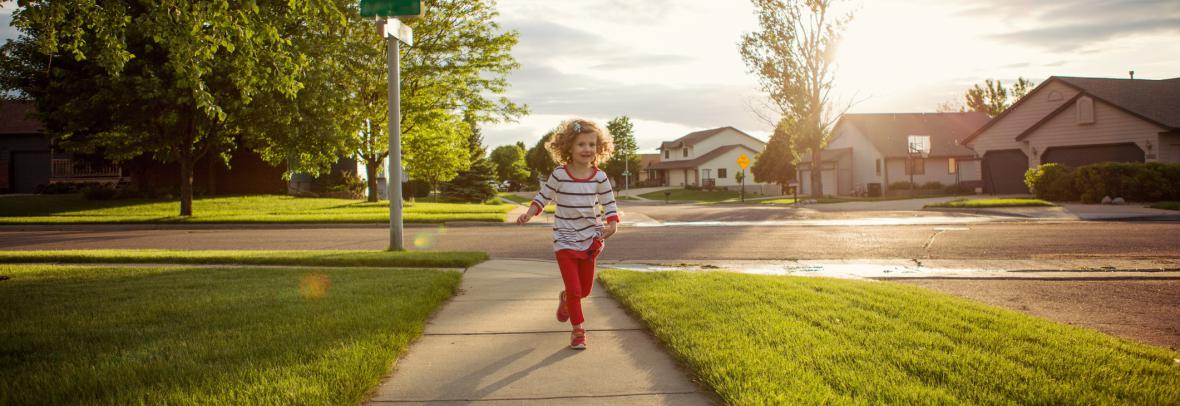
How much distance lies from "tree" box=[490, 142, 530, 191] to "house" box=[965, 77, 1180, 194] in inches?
2743

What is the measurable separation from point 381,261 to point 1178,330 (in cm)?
898

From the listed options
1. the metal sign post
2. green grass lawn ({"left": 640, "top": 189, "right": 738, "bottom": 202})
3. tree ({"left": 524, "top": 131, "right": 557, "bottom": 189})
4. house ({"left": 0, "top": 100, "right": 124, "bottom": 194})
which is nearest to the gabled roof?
green grass lawn ({"left": 640, "top": 189, "right": 738, "bottom": 202})

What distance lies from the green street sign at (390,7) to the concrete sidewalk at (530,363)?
18.0 ft

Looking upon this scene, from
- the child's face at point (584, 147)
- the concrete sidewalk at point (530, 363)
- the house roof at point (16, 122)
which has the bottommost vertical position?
the concrete sidewalk at point (530, 363)

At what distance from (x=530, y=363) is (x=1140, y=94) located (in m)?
37.2

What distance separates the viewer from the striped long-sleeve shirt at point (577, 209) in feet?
16.2

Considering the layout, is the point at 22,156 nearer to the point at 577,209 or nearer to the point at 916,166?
the point at 577,209

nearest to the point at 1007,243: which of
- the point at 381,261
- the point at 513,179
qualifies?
the point at 381,261

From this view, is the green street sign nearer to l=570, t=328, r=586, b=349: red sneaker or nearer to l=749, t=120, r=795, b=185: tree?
l=570, t=328, r=586, b=349: red sneaker

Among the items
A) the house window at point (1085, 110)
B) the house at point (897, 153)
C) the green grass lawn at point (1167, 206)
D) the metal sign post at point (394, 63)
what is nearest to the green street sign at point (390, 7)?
the metal sign post at point (394, 63)

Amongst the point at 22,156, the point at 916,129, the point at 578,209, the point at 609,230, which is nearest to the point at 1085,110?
the point at 916,129

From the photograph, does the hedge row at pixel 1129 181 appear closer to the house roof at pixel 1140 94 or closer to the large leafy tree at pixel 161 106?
the house roof at pixel 1140 94

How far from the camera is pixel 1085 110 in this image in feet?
98.6

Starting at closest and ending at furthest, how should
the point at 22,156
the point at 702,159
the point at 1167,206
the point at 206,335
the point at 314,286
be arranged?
the point at 206,335 < the point at 314,286 < the point at 1167,206 < the point at 22,156 < the point at 702,159
